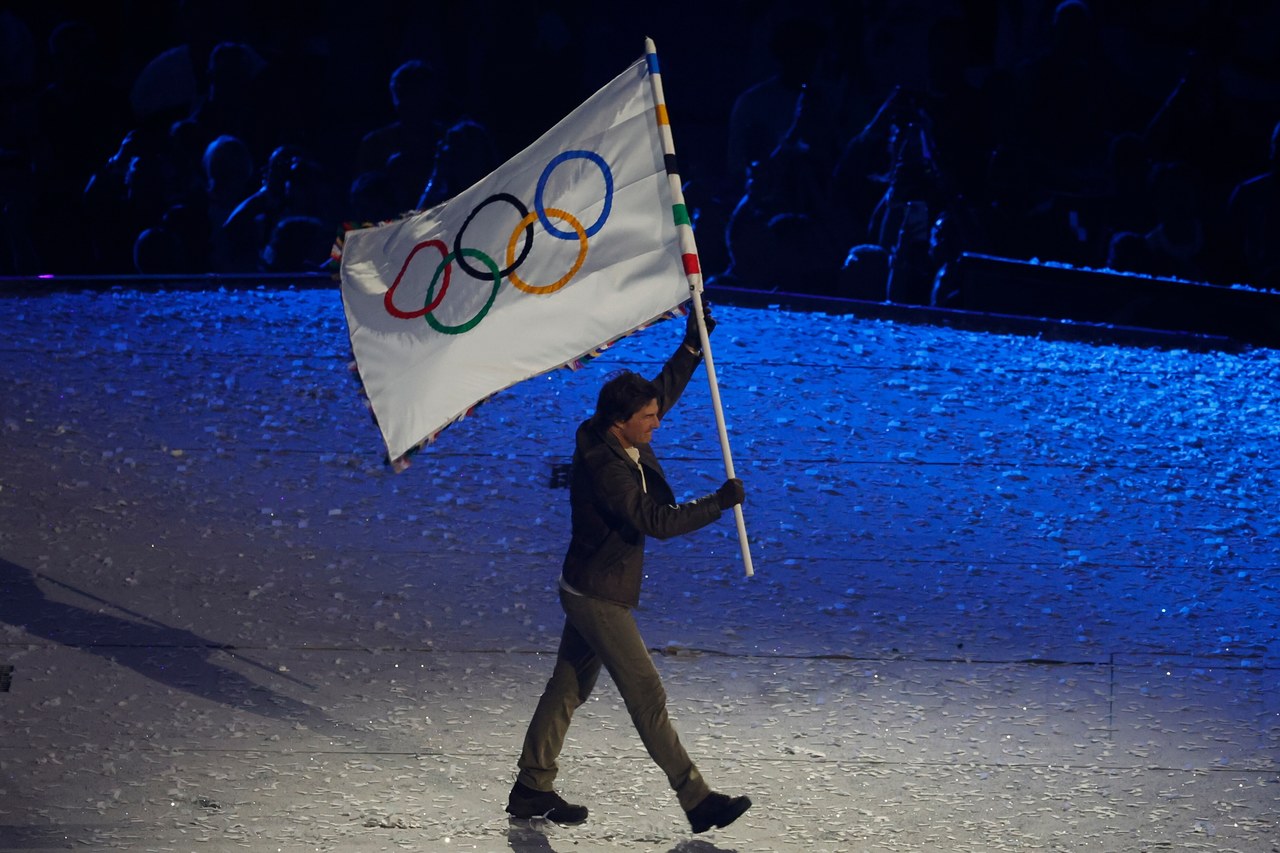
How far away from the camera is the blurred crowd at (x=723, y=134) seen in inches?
456

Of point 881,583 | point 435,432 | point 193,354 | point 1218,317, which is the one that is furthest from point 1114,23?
point 435,432

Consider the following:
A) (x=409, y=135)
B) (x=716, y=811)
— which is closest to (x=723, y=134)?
(x=409, y=135)

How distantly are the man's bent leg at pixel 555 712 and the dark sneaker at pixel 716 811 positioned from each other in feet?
1.76

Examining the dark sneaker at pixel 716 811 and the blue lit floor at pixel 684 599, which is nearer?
the dark sneaker at pixel 716 811

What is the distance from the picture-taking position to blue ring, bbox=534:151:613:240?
18.6ft

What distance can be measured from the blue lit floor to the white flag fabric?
4.57 feet

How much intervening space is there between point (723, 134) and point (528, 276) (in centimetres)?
669

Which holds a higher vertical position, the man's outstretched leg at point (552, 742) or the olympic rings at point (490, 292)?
the olympic rings at point (490, 292)

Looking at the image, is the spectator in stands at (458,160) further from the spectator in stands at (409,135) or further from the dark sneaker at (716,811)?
the dark sneaker at (716,811)

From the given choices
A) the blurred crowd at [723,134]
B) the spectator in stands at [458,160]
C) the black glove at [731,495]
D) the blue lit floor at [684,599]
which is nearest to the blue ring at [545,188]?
the black glove at [731,495]

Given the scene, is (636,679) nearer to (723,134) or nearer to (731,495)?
(731,495)

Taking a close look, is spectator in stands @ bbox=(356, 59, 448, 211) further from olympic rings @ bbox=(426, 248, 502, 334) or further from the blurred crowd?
olympic rings @ bbox=(426, 248, 502, 334)

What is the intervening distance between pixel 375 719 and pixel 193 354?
5.35 m

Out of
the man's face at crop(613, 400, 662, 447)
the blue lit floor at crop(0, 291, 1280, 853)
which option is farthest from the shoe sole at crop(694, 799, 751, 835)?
the man's face at crop(613, 400, 662, 447)
